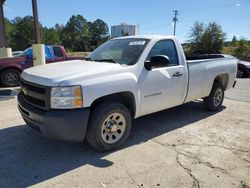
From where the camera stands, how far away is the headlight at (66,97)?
3.62 meters

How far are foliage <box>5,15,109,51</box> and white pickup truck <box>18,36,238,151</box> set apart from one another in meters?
67.1

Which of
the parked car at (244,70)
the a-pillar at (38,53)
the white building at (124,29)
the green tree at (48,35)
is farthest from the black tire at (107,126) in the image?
the green tree at (48,35)

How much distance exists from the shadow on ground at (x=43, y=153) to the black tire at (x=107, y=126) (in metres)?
0.17

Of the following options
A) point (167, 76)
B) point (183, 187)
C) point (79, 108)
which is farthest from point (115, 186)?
point (167, 76)

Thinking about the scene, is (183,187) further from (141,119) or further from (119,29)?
(119,29)

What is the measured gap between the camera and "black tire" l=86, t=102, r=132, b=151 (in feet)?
12.9

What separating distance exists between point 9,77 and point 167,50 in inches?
294

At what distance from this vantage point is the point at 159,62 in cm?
449

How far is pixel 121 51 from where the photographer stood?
4.94 metres

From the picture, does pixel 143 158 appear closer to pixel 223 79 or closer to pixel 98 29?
pixel 223 79

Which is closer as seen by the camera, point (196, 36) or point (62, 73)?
point (62, 73)

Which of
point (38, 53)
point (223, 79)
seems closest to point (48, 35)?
point (38, 53)

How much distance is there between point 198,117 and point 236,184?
292 cm

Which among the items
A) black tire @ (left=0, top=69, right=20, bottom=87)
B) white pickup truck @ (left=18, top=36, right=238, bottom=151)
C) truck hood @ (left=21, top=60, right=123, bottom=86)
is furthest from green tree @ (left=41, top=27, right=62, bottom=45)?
truck hood @ (left=21, top=60, right=123, bottom=86)
